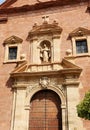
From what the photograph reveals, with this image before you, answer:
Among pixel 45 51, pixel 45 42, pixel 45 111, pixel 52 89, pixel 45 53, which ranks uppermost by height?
pixel 45 42

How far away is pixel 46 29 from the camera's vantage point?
1638 centimetres

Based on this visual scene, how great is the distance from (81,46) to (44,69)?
8.41 ft

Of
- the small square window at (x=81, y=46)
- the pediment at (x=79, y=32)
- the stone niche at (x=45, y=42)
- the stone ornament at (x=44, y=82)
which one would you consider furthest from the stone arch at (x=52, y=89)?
the pediment at (x=79, y=32)

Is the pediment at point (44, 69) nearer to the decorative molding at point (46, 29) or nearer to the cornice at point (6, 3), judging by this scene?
the decorative molding at point (46, 29)

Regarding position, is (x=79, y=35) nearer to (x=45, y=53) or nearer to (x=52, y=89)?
(x=45, y=53)

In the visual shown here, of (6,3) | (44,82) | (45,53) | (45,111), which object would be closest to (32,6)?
(6,3)

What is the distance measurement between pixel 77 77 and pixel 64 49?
2057mm

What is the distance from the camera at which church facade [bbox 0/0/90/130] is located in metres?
14.1

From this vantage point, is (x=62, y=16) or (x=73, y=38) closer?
(x=73, y=38)

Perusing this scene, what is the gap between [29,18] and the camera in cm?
1747

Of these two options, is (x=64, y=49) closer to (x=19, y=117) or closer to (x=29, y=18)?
(x=29, y=18)

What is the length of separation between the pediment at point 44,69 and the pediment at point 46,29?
206 cm

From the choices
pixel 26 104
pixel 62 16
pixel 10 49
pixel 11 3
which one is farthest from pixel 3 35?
pixel 26 104

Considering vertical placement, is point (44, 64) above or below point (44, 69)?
above
